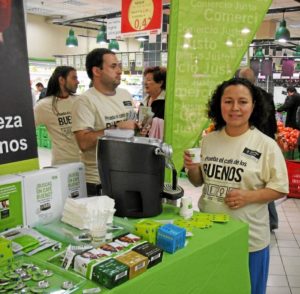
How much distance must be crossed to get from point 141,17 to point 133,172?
4.06 meters

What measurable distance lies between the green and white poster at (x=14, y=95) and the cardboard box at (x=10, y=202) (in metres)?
0.29

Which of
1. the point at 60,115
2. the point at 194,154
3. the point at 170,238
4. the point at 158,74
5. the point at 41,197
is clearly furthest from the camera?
the point at 158,74

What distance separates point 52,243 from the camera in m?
1.54

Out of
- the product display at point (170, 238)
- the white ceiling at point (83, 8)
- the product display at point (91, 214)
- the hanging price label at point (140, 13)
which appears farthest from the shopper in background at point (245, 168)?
the white ceiling at point (83, 8)

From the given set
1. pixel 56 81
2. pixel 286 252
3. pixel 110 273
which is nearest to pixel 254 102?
pixel 110 273

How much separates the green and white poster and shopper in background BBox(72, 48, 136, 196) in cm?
46

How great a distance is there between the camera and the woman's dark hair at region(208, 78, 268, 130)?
2074mm

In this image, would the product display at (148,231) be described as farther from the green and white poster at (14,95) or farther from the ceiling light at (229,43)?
the ceiling light at (229,43)

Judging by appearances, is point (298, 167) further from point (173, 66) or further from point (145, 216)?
point (145, 216)

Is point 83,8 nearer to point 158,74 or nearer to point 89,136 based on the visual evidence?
point 158,74

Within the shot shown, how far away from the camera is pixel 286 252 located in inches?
166

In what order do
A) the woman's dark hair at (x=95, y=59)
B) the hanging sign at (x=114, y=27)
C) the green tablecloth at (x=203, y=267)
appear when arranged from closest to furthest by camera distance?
the green tablecloth at (x=203, y=267), the woman's dark hair at (x=95, y=59), the hanging sign at (x=114, y=27)

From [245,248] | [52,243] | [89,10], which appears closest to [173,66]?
[245,248]

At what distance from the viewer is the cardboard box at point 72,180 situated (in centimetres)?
190
